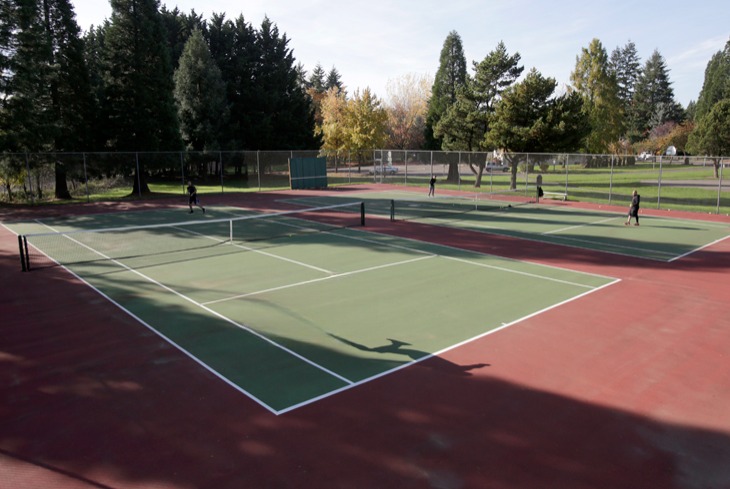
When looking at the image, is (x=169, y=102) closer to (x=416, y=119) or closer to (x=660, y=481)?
(x=660, y=481)

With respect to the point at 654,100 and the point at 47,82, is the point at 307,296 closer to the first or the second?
the point at 47,82

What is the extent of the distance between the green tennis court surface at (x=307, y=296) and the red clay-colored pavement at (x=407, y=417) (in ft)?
1.94

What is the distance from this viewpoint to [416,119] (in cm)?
8194

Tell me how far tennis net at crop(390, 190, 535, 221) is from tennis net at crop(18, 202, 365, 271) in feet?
11.9

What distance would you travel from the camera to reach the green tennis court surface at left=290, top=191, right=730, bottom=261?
19.2m

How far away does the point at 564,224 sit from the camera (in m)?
24.3

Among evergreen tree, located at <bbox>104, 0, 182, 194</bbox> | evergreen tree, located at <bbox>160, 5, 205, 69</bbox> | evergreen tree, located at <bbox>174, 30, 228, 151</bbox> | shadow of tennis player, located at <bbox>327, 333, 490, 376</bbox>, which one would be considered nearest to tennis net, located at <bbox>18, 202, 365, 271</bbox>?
shadow of tennis player, located at <bbox>327, 333, 490, 376</bbox>

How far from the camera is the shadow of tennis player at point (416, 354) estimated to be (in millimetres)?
8484

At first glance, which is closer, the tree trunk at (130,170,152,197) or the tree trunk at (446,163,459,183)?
the tree trunk at (130,170,152,197)

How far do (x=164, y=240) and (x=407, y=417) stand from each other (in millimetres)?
16420

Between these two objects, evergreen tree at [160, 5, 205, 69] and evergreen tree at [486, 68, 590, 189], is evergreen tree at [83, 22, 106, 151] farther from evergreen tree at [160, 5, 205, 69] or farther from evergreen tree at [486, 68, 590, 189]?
evergreen tree at [486, 68, 590, 189]

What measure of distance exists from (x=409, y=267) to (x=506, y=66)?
3626 cm

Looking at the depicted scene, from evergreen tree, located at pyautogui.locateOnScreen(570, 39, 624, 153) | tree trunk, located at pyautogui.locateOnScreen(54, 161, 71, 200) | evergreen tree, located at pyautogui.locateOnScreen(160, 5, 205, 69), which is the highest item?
evergreen tree, located at pyautogui.locateOnScreen(160, 5, 205, 69)

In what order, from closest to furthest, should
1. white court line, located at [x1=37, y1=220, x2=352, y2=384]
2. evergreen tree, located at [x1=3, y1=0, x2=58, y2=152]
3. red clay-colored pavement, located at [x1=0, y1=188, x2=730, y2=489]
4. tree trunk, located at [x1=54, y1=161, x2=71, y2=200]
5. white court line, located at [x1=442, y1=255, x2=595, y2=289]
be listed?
red clay-colored pavement, located at [x1=0, y1=188, x2=730, y2=489], white court line, located at [x1=37, y1=220, x2=352, y2=384], white court line, located at [x1=442, y1=255, x2=595, y2=289], evergreen tree, located at [x1=3, y1=0, x2=58, y2=152], tree trunk, located at [x1=54, y1=161, x2=71, y2=200]
